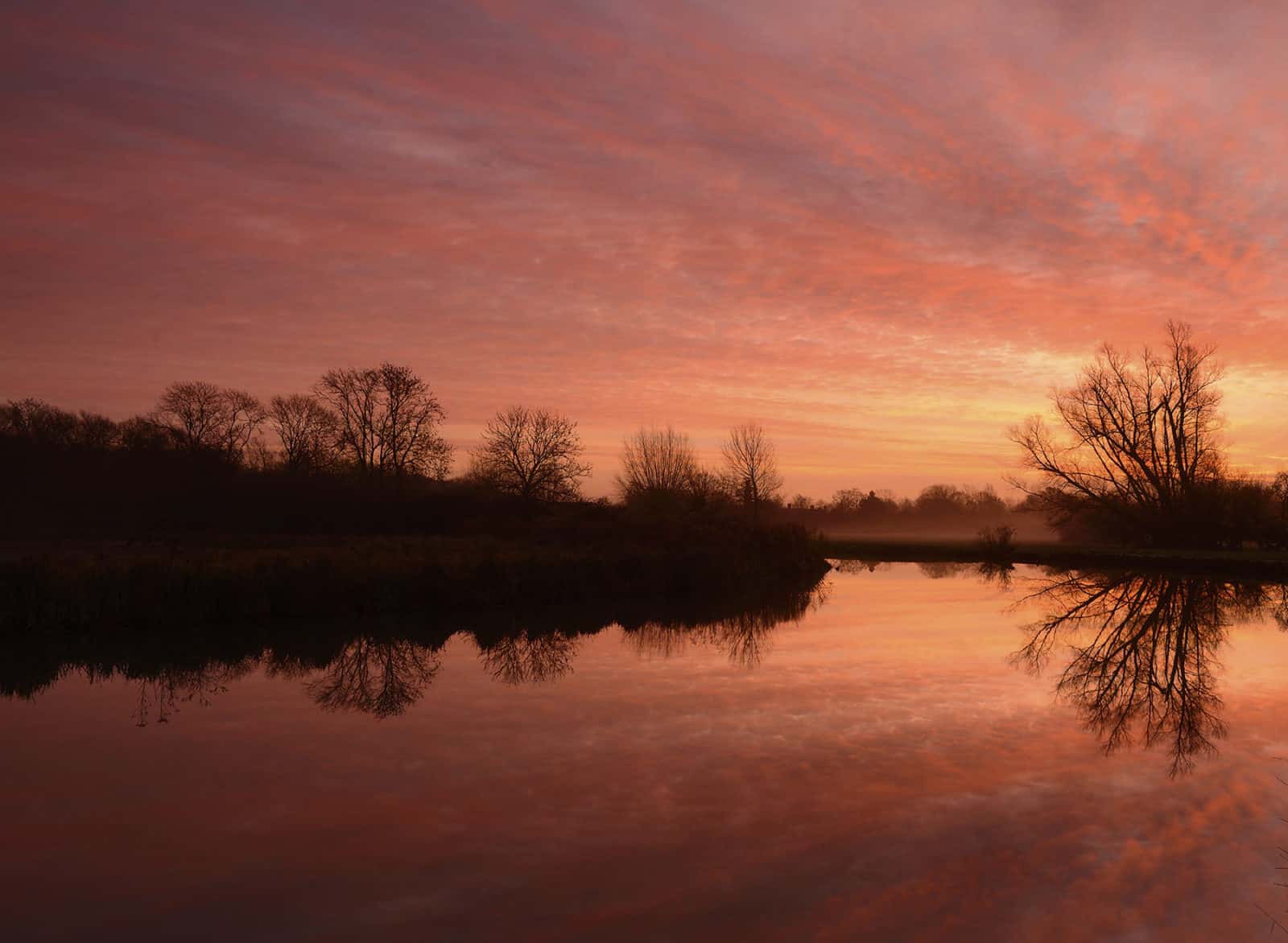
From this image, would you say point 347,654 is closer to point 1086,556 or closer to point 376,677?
point 376,677

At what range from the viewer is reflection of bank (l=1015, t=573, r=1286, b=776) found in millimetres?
10664

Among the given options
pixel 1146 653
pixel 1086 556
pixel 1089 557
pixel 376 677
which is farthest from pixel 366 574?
pixel 1086 556

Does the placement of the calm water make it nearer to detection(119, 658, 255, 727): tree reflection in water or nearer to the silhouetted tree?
detection(119, 658, 255, 727): tree reflection in water

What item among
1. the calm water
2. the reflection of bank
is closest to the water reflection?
the calm water

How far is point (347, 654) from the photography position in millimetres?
15453

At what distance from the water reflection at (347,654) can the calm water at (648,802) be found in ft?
0.49

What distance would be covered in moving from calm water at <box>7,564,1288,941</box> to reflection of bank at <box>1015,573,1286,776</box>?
0.43 feet

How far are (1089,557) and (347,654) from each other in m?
39.8

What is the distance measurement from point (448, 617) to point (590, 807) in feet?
43.2

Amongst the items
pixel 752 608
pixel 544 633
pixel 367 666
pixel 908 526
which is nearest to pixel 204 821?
pixel 367 666

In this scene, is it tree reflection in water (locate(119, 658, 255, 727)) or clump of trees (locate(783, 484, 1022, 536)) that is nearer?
tree reflection in water (locate(119, 658, 255, 727))

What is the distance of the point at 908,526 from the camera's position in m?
109

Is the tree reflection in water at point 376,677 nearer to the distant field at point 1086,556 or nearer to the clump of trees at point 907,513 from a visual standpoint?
the distant field at point 1086,556

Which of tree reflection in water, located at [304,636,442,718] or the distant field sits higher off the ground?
the distant field
